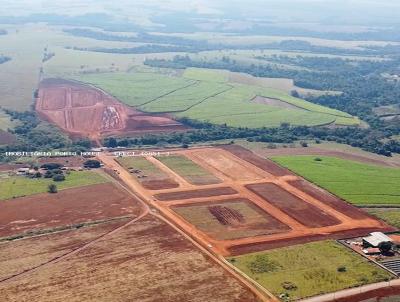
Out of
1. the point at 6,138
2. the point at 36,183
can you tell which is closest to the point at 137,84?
the point at 6,138

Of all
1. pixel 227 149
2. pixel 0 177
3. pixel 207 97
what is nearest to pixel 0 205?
pixel 0 177

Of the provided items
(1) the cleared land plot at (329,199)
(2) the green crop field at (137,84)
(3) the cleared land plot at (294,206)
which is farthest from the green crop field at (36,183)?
(2) the green crop field at (137,84)

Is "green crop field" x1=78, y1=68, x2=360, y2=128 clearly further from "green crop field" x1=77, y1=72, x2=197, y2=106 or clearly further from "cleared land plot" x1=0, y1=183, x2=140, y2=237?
"cleared land plot" x1=0, y1=183, x2=140, y2=237

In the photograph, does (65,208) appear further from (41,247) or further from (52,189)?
(41,247)

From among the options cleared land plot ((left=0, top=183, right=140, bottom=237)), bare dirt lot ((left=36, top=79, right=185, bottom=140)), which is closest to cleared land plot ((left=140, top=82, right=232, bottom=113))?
bare dirt lot ((left=36, top=79, right=185, bottom=140))

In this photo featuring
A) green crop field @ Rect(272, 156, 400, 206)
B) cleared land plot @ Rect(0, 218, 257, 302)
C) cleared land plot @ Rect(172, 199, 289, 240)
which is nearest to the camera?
cleared land plot @ Rect(0, 218, 257, 302)

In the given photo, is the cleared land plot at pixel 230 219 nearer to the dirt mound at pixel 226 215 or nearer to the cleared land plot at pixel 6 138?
the dirt mound at pixel 226 215
